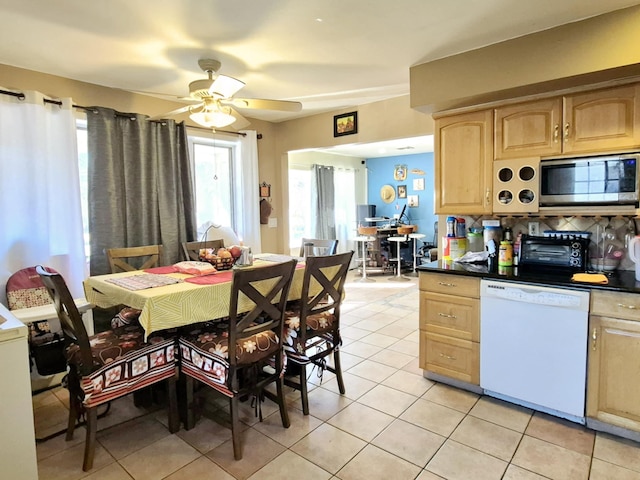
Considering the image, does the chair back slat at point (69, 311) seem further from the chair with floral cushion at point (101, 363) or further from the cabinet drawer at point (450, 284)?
the cabinet drawer at point (450, 284)

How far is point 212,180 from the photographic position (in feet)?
13.8

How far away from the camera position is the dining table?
1.95 metres

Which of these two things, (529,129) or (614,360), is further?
(529,129)

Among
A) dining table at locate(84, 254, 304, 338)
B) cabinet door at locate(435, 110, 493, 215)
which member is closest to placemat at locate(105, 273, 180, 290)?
dining table at locate(84, 254, 304, 338)

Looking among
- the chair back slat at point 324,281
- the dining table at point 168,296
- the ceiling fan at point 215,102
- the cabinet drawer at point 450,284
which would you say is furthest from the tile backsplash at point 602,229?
the ceiling fan at point 215,102

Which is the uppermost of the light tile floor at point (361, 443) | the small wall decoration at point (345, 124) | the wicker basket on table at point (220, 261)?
the small wall decoration at point (345, 124)

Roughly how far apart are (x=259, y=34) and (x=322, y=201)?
504 cm

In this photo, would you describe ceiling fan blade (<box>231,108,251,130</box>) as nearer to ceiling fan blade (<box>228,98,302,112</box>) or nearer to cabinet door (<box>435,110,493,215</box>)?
ceiling fan blade (<box>228,98,302,112</box>)

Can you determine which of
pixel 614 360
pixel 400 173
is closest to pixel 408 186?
pixel 400 173

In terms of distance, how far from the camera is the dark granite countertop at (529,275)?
205 cm

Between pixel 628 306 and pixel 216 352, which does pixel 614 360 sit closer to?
pixel 628 306

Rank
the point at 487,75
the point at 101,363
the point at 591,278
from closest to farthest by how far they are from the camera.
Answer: the point at 101,363, the point at 591,278, the point at 487,75

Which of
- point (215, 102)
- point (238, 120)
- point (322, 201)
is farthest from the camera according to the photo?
point (322, 201)

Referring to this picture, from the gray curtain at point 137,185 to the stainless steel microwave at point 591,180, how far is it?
10.1 feet
